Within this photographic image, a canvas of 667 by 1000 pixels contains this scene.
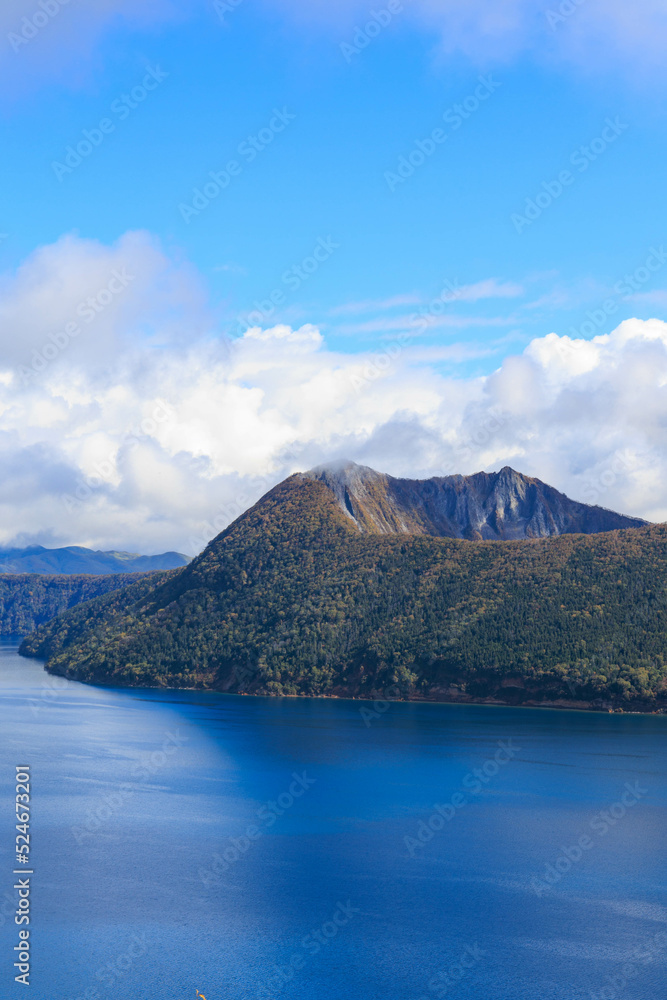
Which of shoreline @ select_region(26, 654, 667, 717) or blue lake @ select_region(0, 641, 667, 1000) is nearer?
blue lake @ select_region(0, 641, 667, 1000)

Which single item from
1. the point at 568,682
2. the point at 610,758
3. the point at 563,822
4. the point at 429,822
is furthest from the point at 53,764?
the point at 568,682

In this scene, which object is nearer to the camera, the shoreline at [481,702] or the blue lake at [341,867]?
the blue lake at [341,867]

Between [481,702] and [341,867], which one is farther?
[481,702]

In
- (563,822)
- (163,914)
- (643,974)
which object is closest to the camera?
(643,974)

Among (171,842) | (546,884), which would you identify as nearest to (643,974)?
(546,884)

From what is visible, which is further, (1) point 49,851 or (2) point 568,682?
(2) point 568,682

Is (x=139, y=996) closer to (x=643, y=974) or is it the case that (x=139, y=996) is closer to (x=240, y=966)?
(x=240, y=966)

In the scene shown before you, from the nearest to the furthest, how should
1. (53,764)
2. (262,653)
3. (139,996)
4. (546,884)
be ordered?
(139,996)
(546,884)
(53,764)
(262,653)
